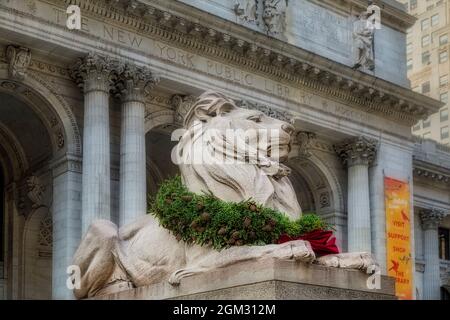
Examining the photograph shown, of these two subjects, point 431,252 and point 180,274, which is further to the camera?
point 431,252

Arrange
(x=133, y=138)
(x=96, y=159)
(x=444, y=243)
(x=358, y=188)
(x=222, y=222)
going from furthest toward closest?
1. (x=444, y=243)
2. (x=358, y=188)
3. (x=133, y=138)
4. (x=96, y=159)
5. (x=222, y=222)

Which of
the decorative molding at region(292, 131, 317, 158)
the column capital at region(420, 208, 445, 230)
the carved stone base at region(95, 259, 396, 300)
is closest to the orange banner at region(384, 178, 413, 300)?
the decorative molding at region(292, 131, 317, 158)

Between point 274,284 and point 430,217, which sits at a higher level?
point 430,217

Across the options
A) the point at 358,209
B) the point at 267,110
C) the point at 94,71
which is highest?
the point at 267,110

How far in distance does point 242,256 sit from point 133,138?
23.9 m

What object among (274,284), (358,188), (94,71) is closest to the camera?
(274,284)

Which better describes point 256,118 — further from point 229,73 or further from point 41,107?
point 229,73

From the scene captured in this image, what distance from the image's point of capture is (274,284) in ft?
28.2

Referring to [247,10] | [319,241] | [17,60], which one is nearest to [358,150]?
[247,10]

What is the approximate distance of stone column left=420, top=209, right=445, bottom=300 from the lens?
5133 centimetres

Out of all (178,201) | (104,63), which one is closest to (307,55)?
(104,63)

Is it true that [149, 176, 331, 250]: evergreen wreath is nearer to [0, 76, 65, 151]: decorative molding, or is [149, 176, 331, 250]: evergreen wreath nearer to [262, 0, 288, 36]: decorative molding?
[0, 76, 65, 151]: decorative molding

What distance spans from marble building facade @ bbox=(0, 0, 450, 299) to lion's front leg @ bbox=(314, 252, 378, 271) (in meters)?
21.5
